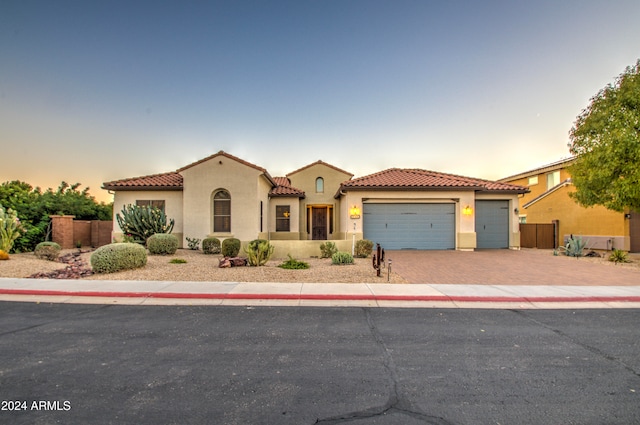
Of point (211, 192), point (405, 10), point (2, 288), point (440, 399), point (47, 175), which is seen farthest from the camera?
point (47, 175)

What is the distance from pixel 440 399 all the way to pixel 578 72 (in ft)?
67.0

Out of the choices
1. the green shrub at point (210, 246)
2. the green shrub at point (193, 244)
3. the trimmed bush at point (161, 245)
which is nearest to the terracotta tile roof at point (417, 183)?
the green shrub at point (210, 246)

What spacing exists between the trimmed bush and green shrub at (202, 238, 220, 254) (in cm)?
148

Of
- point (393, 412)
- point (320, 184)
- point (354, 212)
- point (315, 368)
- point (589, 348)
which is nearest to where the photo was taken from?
point (393, 412)

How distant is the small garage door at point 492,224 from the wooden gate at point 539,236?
2.81m

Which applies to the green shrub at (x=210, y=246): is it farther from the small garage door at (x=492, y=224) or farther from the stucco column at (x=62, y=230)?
the small garage door at (x=492, y=224)

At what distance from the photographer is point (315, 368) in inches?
155

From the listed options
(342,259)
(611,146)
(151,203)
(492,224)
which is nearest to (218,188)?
(151,203)

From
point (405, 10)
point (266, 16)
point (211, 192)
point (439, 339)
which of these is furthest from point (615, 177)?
point (211, 192)

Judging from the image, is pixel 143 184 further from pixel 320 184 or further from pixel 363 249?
pixel 363 249

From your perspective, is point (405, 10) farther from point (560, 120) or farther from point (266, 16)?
point (560, 120)

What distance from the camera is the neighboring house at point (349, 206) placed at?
17094 millimetres

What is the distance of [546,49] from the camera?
15180mm

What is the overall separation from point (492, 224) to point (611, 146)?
299 inches
